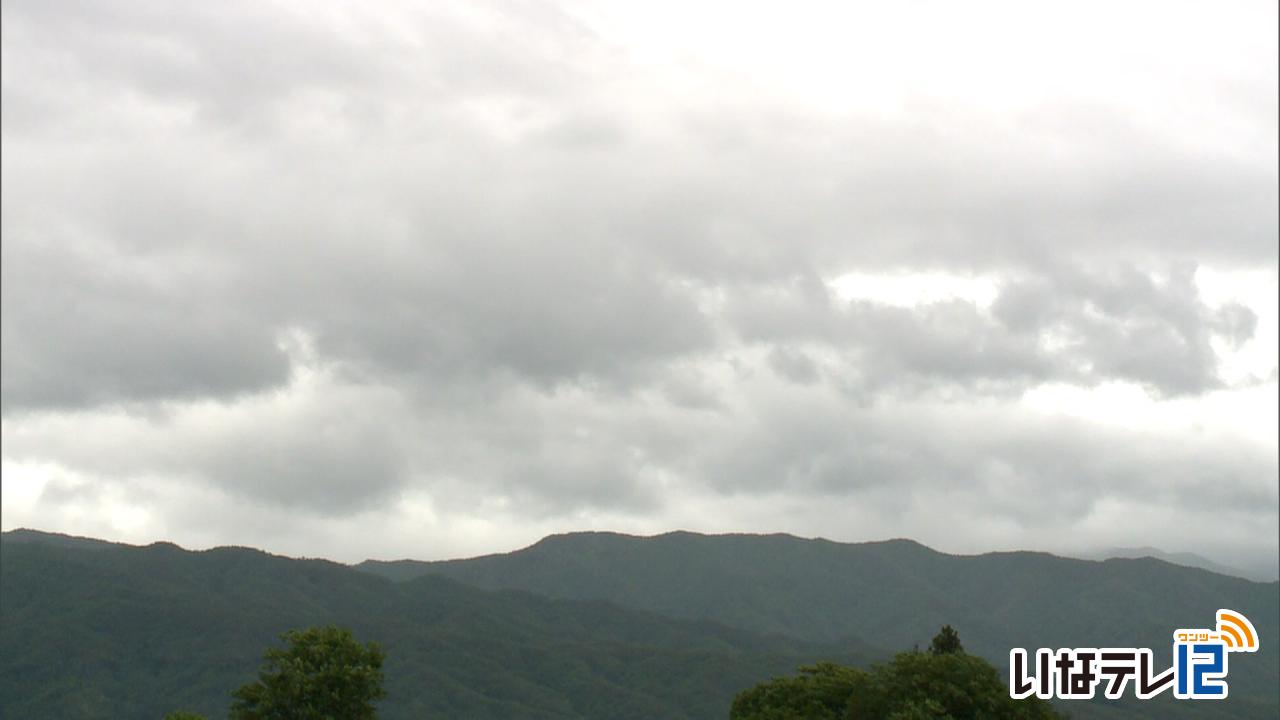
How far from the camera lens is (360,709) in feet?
300

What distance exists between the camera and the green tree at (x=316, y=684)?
8988 centimetres

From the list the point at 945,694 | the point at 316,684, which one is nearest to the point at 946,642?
the point at 945,694

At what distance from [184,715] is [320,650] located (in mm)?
12128

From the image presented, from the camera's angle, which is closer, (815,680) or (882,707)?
(882,707)

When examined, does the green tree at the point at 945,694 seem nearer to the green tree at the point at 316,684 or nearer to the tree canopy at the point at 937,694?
the tree canopy at the point at 937,694

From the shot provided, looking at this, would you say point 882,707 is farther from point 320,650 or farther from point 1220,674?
point 320,650

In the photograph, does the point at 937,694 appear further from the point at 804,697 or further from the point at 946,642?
the point at 946,642

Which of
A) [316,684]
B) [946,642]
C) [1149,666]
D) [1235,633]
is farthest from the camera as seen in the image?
[946,642]

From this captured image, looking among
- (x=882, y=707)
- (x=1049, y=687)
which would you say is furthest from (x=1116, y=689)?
(x=882, y=707)

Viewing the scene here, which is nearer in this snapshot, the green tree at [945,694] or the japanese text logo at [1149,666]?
the japanese text logo at [1149,666]

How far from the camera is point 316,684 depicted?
89812 millimetres

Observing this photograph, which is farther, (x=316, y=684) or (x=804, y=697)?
(x=804, y=697)

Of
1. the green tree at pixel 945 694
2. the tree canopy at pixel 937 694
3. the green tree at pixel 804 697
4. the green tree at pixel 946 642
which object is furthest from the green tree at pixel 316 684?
the green tree at pixel 946 642

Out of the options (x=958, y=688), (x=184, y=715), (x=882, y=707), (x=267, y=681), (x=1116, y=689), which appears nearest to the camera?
(x=1116, y=689)
